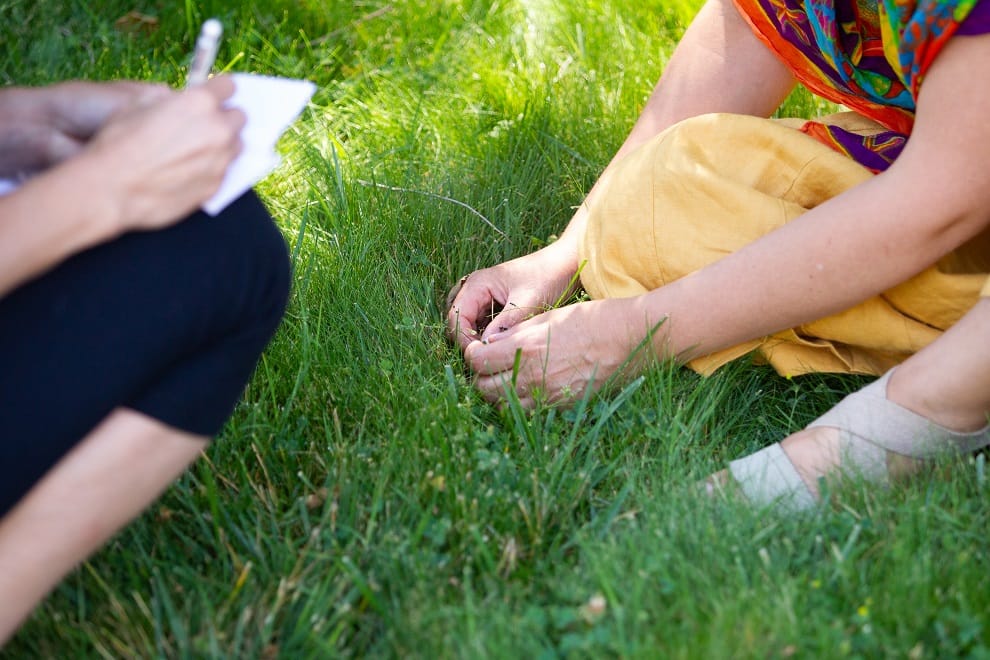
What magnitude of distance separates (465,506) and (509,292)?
1.80ft

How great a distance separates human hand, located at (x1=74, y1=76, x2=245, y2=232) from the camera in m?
0.95

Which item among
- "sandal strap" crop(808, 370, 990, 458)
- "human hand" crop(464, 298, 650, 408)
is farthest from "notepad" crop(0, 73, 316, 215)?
"sandal strap" crop(808, 370, 990, 458)

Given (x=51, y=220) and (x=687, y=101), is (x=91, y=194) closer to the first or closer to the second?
(x=51, y=220)

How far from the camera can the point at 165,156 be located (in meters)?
0.97

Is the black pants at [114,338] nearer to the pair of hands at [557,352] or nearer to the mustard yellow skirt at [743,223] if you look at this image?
the pair of hands at [557,352]

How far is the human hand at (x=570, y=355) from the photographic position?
1.57m

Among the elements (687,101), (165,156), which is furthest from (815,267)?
(165,156)

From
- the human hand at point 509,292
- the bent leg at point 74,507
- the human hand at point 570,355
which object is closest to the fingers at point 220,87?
the bent leg at point 74,507

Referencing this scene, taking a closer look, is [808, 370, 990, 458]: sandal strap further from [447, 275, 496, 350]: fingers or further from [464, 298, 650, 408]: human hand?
[447, 275, 496, 350]: fingers

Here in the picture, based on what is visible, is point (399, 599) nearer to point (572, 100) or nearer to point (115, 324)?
point (115, 324)

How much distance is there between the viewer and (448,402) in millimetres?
1517

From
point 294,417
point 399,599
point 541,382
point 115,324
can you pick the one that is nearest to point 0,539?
point 115,324

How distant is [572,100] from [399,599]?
1328 mm

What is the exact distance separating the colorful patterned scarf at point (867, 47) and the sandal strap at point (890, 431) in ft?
1.30
